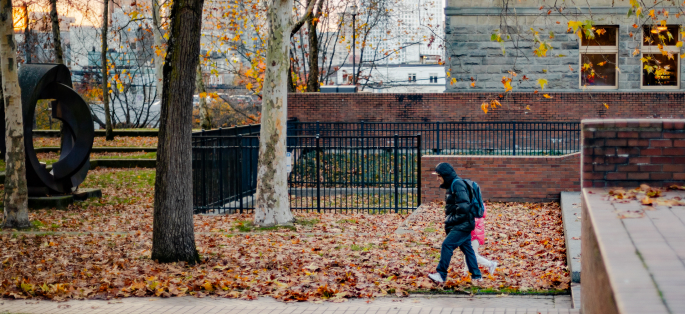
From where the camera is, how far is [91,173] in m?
20.3

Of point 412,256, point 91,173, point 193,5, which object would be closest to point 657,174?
point 412,256

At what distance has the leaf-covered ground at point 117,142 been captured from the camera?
1089 inches

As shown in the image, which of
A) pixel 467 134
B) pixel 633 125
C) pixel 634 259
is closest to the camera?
pixel 634 259

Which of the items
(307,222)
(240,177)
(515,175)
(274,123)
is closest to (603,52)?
(515,175)

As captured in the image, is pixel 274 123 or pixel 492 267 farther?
pixel 274 123

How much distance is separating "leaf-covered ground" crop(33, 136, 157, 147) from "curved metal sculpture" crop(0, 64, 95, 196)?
12.5 m

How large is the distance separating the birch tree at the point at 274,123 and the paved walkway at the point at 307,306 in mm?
4679

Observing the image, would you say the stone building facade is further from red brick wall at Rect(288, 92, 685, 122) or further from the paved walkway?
the paved walkway

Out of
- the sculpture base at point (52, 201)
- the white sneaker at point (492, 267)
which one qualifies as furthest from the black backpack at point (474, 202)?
the sculpture base at point (52, 201)

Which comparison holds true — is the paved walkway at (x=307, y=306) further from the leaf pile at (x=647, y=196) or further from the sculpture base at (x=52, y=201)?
the sculpture base at (x=52, y=201)

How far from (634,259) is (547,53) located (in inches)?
906

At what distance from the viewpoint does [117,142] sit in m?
29.0

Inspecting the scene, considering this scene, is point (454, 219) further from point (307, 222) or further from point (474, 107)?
point (474, 107)

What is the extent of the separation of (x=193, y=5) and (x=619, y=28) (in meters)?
21.1
